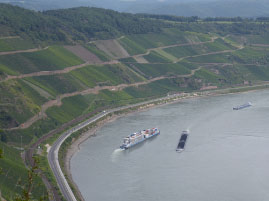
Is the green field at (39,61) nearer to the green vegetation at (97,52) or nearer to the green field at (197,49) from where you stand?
the green vegetation at (97,52)

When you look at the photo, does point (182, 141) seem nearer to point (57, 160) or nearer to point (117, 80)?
point (57, 160)

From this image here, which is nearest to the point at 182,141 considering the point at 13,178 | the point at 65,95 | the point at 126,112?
the point at 126,112

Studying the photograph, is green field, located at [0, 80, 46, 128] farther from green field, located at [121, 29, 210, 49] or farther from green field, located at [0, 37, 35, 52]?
green field, located at [121, 29, 210, 49]

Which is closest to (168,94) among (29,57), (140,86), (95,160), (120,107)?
(140,86)

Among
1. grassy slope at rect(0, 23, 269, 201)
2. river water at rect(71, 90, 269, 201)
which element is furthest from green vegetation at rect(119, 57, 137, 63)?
river water at rect(71, 90, 269, 201)

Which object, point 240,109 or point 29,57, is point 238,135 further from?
point 29,57
